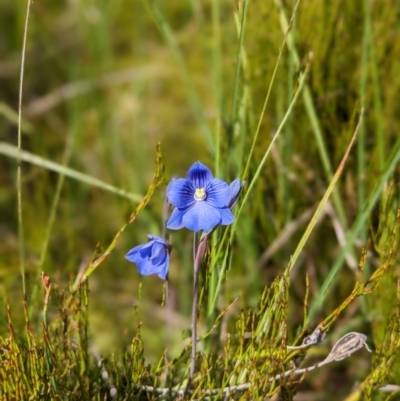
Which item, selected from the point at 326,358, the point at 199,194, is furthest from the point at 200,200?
the point at 326,358

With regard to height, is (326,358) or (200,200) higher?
(200,200)

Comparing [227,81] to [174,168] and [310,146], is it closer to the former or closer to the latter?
[174,168]

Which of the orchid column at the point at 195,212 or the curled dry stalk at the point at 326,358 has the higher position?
the orchid column at the point at 195,212

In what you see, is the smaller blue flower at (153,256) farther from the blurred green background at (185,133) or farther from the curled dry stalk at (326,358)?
the curled dry stalk at (326,358)

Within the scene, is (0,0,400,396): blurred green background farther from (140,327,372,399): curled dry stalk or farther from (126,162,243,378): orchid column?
(140,327,372,399): curled dry stalk

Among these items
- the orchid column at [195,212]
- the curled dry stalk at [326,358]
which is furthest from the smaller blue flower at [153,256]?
the curled dry stalk at [326,358]

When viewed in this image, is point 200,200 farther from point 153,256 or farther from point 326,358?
point 326,358
